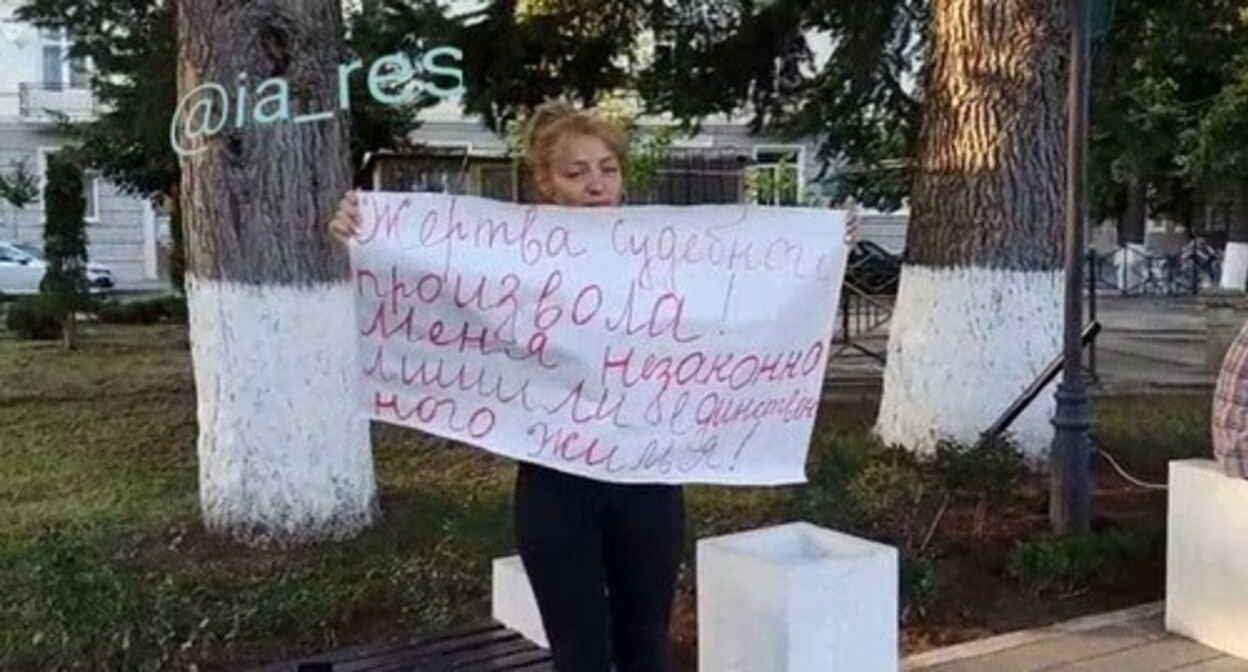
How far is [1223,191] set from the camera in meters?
21.8

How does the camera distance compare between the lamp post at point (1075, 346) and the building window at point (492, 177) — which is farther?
the building window at point (492, 177)

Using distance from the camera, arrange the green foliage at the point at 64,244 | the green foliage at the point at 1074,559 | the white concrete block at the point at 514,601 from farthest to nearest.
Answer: the green foliage at the point at 64,244 < the green foliage at the point at 1074,559 < the white concrete block at the point at 514,601

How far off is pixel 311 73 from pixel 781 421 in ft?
8.48

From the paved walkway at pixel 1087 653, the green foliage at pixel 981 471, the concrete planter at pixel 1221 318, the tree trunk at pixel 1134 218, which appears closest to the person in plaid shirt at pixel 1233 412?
the paved walkway at pixel 1087 653

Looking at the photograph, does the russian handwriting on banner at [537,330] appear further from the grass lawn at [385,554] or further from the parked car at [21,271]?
the parked car at [21,271]

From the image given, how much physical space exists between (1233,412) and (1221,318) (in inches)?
373

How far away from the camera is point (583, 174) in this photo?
10.8ft

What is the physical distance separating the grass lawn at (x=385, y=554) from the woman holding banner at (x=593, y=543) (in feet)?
5.20

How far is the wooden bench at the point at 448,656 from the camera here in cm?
390

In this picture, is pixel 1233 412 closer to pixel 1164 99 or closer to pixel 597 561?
pixel 597 561

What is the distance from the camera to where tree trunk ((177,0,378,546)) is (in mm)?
5336

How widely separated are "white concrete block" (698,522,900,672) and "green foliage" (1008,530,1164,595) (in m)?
1.67

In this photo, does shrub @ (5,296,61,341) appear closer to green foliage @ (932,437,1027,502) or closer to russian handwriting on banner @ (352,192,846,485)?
green foliage @ (932,437,1027,502)
